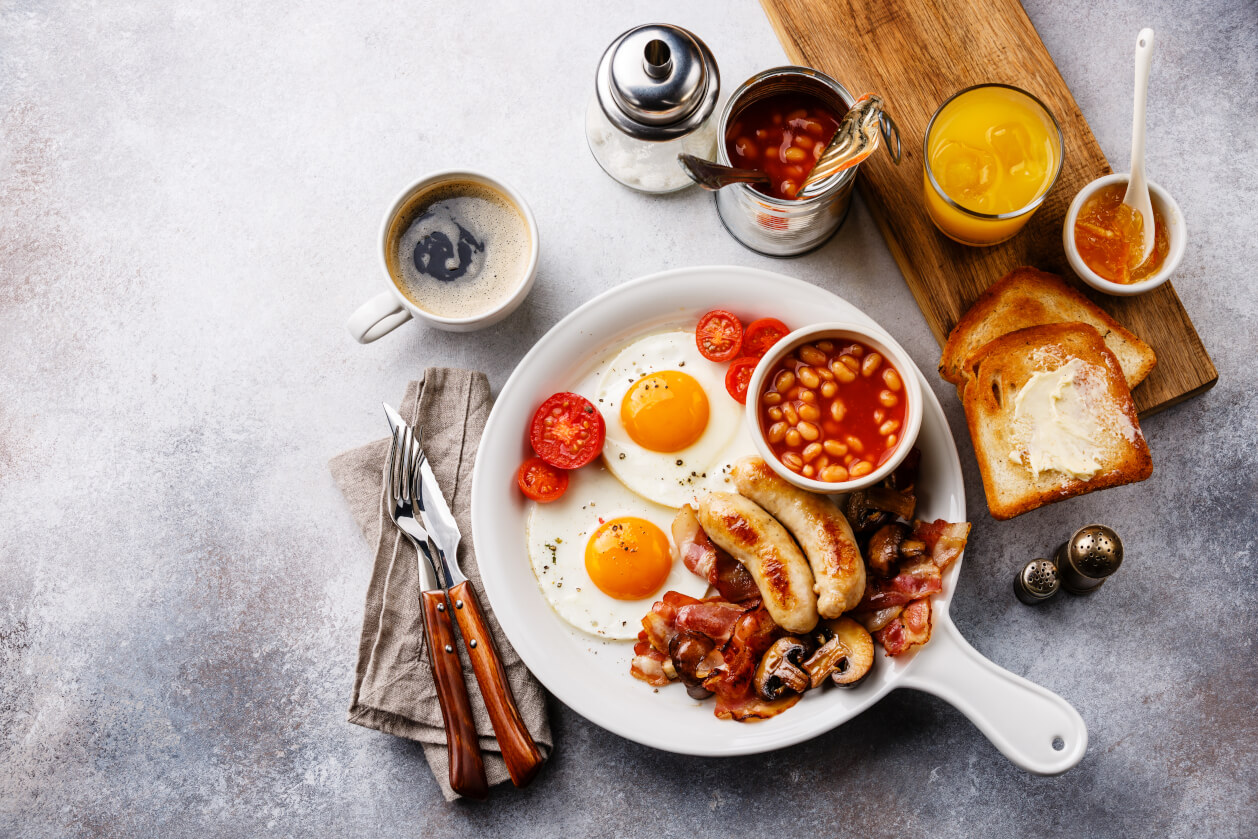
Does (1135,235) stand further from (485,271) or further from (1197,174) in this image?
(485,271)

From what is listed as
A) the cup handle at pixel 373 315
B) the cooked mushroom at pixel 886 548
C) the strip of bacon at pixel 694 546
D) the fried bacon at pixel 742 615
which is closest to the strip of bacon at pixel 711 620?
the fried bacon at pixel 742 615

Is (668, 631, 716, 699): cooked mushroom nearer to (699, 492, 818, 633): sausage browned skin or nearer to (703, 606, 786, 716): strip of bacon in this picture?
(703, 606, 786, 716): strip of bacon

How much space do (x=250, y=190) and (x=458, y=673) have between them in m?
2.21

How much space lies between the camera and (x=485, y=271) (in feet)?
10.00

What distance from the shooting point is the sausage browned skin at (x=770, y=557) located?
2.73 m

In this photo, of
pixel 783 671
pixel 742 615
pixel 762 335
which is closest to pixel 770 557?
pixel 742 615

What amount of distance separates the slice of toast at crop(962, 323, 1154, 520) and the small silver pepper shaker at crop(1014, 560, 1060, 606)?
32cm

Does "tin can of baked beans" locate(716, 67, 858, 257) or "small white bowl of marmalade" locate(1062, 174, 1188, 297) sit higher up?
"tin can of baked beans" locate(716, 67, 858, 257)

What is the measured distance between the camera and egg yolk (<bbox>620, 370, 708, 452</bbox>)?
2977mm

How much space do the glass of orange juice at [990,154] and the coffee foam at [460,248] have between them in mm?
1541

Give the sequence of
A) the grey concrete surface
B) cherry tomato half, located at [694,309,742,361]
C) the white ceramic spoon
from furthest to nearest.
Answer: the grey concrete surface, cherry tomato half, located at [694,309,742,361], the white ceramic spoon

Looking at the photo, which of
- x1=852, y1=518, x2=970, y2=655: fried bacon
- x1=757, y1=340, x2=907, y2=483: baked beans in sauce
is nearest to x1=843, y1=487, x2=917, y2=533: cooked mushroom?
x1=852, y1=518, x2=970, y2=655: fried bacon

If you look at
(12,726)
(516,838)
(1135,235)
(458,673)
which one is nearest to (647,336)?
(458,673)

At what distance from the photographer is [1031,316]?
300 centimetres
